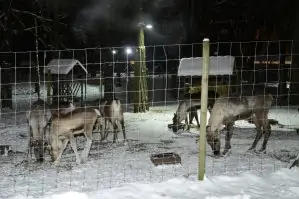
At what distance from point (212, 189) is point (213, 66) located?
409 inches

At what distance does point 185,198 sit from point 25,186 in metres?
2.73

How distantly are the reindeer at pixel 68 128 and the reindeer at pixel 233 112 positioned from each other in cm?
284

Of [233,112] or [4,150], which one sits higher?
[233,112]

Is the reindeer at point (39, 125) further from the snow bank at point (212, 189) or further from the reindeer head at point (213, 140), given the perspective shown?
the reindeer head at point (213, 140)

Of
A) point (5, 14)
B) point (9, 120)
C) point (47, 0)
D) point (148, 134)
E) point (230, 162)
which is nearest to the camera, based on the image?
point (230, 162)

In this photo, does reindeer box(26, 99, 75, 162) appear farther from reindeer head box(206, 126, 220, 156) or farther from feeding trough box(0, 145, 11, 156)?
reindeer head box(206, 126, 220, 156)

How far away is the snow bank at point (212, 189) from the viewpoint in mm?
6363

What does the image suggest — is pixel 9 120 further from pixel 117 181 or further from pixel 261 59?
pixel 261 59

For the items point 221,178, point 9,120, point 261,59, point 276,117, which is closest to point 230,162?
point 221,178

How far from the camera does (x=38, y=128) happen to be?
9.27 m

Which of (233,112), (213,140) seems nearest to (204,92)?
(213,140)

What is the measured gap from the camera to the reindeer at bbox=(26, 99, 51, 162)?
898cm

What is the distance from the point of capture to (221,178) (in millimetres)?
7258

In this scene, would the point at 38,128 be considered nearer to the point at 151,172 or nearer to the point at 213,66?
the point at 151,172
